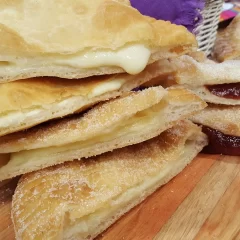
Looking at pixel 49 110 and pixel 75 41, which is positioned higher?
pixel 75 41

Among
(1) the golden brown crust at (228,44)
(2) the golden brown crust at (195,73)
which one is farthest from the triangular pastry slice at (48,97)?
(1) the golden brown crust at (228,44)

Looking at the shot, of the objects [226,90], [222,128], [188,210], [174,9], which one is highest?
[174,9]

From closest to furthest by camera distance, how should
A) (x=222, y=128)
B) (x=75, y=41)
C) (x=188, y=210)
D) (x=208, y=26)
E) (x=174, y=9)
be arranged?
(x=75, y=41)
(x=188, y=210)
(x=222, y=128)
(x=174, y=9)
(x=208, y=26)

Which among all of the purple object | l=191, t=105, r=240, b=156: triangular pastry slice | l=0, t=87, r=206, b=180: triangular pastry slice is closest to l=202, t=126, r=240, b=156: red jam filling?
l=191, t=105, r=240, b=156: triangular pastry slice

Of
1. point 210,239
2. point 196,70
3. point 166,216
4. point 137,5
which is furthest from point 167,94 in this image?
point 137,5

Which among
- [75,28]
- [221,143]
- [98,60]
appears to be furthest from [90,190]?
[221,143]

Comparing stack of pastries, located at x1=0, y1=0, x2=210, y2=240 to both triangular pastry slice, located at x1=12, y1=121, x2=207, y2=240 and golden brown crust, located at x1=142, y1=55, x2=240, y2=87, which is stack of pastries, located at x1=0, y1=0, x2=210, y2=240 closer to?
triangular pastry slice, located at x1=12, y1=121, x2=207, y2=240

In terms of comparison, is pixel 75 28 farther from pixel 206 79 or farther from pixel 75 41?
pixel 206 79
